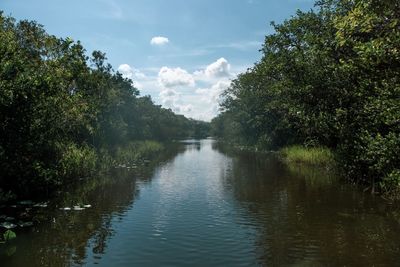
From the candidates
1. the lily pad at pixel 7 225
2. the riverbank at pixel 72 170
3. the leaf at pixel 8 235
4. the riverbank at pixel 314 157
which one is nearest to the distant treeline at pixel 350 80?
the riverbank at pixel 314 157

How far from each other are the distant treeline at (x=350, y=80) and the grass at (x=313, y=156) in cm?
253

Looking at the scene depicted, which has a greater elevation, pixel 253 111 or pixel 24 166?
pixel 253 111

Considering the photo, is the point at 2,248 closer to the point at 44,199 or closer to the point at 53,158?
the point at 44,199

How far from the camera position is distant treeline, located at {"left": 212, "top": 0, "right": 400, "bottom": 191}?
48.3 feet

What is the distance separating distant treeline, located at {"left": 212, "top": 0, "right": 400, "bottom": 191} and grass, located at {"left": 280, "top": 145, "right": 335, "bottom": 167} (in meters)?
2.53

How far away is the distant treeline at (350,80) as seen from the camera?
580 inches

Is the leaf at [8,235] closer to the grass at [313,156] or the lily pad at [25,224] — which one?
the lily pad at [25,224]

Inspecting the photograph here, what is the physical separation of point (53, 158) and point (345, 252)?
64.0 feet

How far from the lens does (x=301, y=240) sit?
51.8 feet

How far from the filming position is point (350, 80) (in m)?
27.7

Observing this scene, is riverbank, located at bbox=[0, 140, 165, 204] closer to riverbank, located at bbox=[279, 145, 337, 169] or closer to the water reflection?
the water reflection

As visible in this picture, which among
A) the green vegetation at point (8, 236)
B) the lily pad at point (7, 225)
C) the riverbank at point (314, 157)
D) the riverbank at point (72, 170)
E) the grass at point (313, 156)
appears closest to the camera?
the green vegetation at point (8, 236)

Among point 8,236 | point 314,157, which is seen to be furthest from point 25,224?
point 314,157

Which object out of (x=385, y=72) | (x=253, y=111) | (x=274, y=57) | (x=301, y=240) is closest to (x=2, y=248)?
(x=301, y=240)
